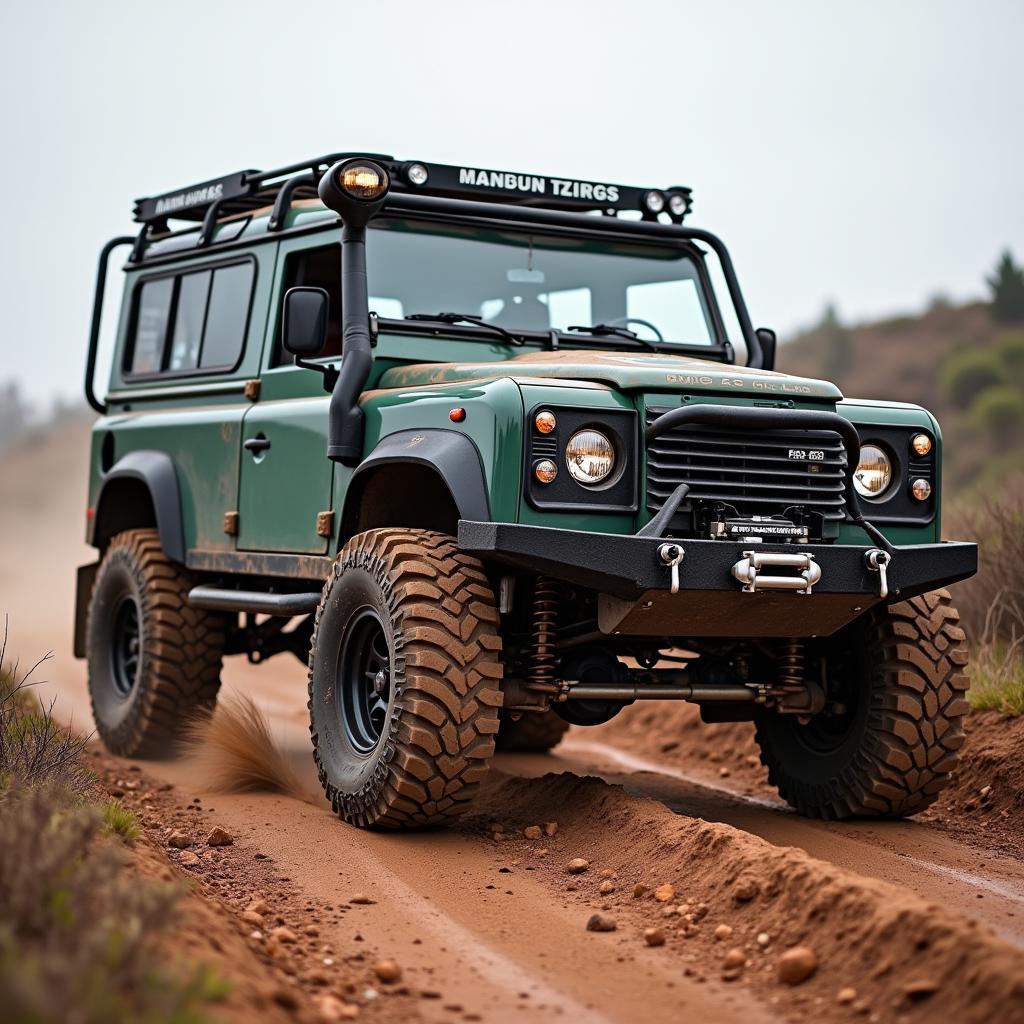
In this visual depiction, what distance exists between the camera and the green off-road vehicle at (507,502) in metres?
5.88

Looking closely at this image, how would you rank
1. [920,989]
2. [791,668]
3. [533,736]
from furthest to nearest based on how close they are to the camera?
[533,736] < [791,668] < [920,989]

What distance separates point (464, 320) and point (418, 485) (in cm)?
85

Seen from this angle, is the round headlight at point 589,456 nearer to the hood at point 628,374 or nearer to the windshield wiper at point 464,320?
the hood at point 628,374

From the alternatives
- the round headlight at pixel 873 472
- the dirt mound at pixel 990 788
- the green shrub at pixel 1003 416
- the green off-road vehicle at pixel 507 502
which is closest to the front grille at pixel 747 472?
the green off-road vehicle at pixel 507 502

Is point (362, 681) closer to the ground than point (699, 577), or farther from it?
closer to the ground

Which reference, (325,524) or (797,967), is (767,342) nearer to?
(325,524)

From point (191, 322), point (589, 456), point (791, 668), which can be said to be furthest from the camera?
point (191, 322)

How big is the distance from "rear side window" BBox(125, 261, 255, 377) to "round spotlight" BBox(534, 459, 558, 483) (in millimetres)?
2917

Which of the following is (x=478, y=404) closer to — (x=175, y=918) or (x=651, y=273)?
(x=651, y=273)

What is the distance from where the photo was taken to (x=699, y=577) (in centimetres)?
570

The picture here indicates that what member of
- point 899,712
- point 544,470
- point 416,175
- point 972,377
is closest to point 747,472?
point 544,470

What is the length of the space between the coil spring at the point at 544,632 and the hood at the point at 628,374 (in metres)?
0.82

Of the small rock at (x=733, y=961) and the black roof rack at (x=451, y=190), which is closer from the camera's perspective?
the small rock at (x=733, y=961)

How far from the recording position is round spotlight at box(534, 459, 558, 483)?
5852 mm
